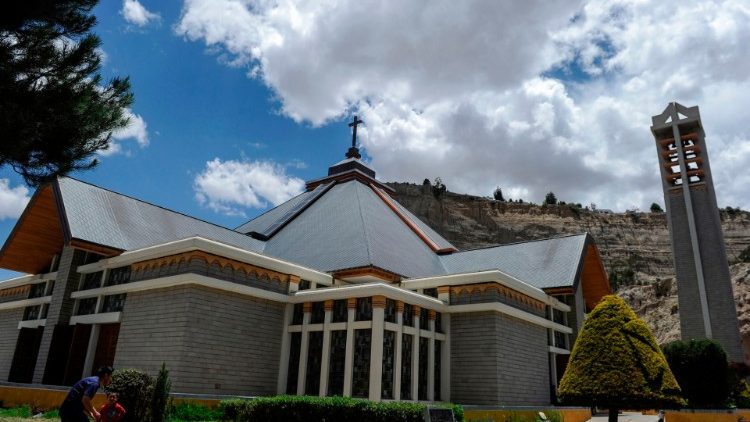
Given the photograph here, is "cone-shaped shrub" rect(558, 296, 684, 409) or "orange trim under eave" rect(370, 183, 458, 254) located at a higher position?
"orange trim under eave" rect(370, 183, 458, 254)

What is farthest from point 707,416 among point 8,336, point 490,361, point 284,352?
point 8,336

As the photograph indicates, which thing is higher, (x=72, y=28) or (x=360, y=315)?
(x=72, y=28)

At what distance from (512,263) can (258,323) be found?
12652 mm

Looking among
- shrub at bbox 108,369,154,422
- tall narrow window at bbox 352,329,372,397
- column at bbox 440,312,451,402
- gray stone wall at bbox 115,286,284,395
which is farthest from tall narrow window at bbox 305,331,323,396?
shrub at bbox 108,369,154,422

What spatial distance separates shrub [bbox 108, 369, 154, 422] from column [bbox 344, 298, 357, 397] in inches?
221

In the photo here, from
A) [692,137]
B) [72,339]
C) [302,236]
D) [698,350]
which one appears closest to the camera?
Result: [72,339]

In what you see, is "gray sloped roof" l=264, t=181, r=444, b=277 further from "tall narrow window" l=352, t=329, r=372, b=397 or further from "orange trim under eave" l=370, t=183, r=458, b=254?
"tall narrow window" l=352, t=329, r=372, b=397

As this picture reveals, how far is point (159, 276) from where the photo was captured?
595 inches

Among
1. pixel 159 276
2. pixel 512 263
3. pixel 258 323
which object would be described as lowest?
pixel 258 323

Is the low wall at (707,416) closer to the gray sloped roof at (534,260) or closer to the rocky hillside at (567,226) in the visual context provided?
the gray sloped roof at (534,260)

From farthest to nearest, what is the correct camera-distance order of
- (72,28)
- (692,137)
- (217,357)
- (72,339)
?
(692,137)
(72,339)
(217,357)
(72,28)

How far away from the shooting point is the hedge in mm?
10328

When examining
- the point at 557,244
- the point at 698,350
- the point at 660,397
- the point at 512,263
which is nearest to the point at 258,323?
the point at 660,397

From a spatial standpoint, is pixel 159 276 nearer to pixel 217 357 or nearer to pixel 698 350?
pixel 217 357
